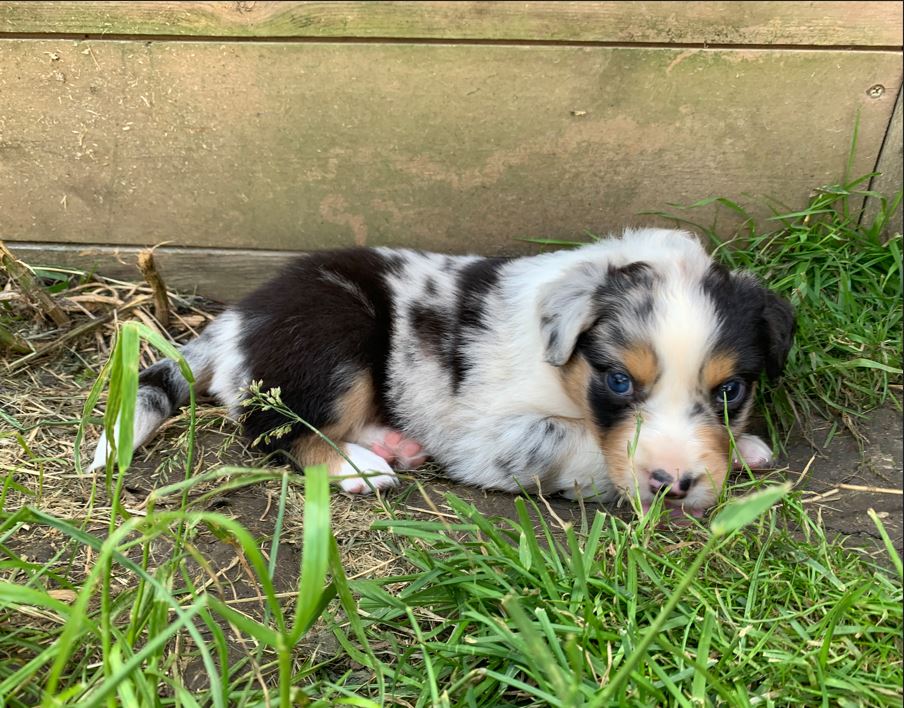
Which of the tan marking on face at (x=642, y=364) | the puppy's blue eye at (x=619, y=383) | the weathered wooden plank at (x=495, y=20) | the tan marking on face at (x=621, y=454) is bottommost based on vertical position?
the tan marking on face at (x=621, y=454)

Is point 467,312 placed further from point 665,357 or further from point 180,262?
point 180,262

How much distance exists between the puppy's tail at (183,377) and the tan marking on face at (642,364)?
158 cm

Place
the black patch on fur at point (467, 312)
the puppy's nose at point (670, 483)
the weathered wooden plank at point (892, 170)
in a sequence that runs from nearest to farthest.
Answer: the puppy's nose at point (670, 483) → the black patch on fur at point (467, 312) → the weathered wooden plank at point (892, 170)

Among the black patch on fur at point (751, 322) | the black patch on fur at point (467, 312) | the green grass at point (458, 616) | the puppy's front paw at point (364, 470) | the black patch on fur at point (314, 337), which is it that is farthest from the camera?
the black patch on fur at point (467, 312)

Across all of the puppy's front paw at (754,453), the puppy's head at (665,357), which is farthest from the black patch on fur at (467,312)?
the puppy's front paw at (754,453)

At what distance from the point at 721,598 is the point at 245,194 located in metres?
2.72

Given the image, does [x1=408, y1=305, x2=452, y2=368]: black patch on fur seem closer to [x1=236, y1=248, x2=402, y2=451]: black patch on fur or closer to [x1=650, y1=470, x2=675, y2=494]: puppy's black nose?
[x1=236, y1=248, x2=402, y2=451]: black patch on fur

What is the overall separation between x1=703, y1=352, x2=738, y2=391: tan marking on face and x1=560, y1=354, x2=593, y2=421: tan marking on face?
0.41 metres

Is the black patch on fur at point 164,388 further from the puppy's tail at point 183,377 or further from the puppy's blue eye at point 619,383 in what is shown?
the puppy's blue eye at point 619,383

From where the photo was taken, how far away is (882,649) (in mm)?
2053

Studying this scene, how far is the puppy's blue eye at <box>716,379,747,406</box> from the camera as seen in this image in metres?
2.65

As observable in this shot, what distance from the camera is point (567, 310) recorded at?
2746 mm

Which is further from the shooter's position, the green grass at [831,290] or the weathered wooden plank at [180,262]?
the weathered wooden plank at [180,262]

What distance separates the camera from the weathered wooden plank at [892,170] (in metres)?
3.44
